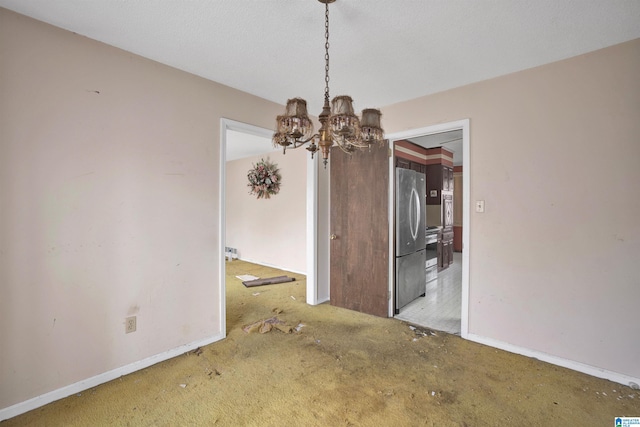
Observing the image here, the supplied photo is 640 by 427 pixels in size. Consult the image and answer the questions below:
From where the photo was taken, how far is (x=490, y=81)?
2.60m

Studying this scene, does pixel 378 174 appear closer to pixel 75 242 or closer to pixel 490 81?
pixel 490 81

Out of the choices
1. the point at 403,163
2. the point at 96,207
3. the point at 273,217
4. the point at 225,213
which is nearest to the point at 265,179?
the point at 273,217

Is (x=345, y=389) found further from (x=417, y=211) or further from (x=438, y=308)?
(x=417, y=211)

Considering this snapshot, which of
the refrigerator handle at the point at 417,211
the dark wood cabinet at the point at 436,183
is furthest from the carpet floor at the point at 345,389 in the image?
the dark wood cabinet at the point at 436,183

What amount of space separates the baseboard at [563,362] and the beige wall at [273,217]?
322cm

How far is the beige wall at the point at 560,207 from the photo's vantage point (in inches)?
81.7

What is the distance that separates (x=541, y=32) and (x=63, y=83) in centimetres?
315

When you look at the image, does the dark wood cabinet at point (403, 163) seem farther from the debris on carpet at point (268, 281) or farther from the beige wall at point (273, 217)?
the debris on carpet at point (268, 281)

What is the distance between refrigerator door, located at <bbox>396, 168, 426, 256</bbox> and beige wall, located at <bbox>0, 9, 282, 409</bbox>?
1.99 metres

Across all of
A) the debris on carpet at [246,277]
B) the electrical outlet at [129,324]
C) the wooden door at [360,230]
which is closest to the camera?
the electrical outlet at [129,324]

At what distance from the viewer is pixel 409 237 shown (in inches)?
142

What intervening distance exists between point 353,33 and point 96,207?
84.0 inches

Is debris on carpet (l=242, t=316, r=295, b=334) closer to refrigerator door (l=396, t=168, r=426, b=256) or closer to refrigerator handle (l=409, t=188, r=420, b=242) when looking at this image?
refrigerator door (l=396, t=168, r=426, b=256)

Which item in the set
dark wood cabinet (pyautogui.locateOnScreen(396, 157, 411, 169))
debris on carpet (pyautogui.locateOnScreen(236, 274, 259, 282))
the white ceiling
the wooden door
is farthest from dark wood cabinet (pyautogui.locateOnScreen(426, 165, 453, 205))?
debris on carpet (pyautogui.locateOnScreen(236, 274, 259, 282))
